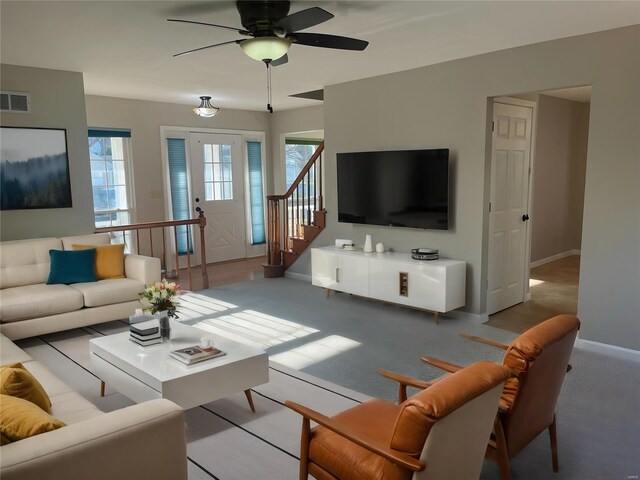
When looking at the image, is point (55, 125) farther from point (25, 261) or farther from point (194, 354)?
point (194, 354)

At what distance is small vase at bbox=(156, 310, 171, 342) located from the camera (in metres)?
3.29

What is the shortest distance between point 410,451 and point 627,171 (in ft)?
10.7

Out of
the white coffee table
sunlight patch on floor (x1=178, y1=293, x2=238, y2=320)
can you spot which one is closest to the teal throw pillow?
sunlight patch on floor (x1=178, y1=293, x2=238, y2=320)

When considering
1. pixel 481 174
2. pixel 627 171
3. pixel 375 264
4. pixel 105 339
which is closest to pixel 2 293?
pixel 105 339

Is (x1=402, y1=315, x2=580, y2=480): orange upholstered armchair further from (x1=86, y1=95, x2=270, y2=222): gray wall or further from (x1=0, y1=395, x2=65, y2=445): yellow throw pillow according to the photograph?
(x1=86, y1=95, x2=270, y2=222): gray wall

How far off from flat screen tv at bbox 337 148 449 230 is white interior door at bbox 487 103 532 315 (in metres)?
0.51

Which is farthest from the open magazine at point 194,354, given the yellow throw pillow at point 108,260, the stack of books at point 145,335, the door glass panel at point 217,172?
the door glass panel at point 217,172


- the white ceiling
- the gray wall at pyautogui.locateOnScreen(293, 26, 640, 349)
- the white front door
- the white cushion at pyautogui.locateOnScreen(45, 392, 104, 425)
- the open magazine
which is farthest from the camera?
the white front door

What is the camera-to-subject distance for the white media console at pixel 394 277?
4.81 meters

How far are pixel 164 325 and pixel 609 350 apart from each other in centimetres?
349

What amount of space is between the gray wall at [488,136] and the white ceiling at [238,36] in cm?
19

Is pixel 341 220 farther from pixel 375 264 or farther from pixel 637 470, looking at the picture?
pixel 637 470

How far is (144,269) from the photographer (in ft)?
16.2

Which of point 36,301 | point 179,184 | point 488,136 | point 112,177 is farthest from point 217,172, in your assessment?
point 488,136
